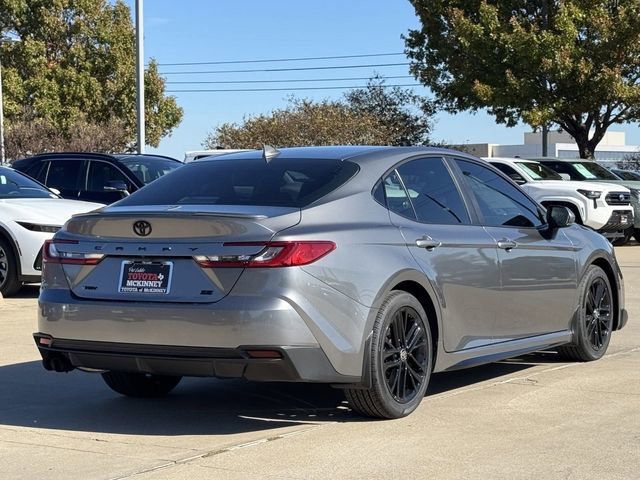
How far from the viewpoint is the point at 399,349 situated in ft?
20.9

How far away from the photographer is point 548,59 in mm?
29609

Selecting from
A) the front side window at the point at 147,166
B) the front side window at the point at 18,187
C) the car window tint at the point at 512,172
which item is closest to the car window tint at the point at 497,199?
the front side window at the point at 18,187

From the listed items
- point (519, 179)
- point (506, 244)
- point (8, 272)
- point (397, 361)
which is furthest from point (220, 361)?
point (519, 179)

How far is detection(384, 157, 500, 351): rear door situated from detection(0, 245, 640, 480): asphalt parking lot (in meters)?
0.52

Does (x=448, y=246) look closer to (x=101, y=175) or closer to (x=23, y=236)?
(x=23, y=236)

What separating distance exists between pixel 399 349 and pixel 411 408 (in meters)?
0.37

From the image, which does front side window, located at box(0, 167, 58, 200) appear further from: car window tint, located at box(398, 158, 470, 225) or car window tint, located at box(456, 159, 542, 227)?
car window tint, located at box(398, 158, 470, 225)

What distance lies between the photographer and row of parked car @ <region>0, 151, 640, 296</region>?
12.8 metres

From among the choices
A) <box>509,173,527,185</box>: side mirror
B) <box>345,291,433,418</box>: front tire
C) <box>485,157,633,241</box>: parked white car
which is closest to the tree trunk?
<box>485,157,633,241</box>: parked white car

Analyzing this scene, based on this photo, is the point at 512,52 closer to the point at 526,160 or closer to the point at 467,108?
the point at 467,108

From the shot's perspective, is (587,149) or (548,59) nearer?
(548,59)

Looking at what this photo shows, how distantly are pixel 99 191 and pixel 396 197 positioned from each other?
33.9ft

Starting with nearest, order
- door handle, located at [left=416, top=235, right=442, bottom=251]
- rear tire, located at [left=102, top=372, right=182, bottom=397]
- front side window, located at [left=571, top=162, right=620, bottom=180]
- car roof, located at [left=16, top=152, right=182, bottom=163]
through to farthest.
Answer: door handle, located at [left=416, top=235, right=442, bottom=251] < rear tire, located at [left=102, top=372, right=182, bottom=397] < car roof, located at [left=16, top=152, right=182, bottom=163] < front side window, located at [left=571, top=162, right=620, bottom=180]

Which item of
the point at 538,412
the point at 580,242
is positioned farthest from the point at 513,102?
the point at 538,412
